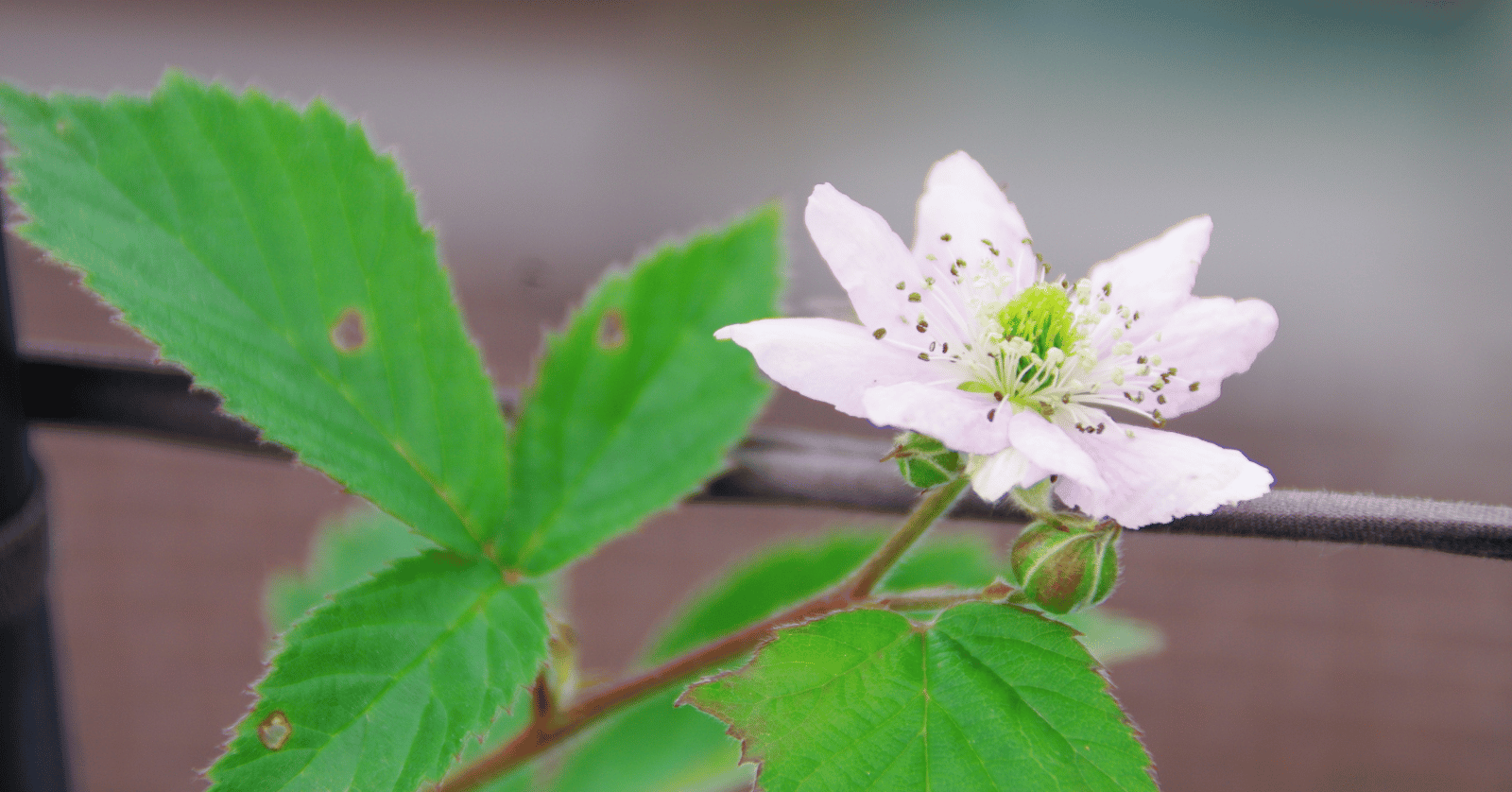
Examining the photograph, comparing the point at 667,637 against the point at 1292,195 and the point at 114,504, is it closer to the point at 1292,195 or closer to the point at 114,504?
the point at 114,504

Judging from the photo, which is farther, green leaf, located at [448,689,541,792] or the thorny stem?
green leaf, located at [448,689,541,792]

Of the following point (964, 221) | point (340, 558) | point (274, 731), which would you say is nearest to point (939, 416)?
point (964, 221)

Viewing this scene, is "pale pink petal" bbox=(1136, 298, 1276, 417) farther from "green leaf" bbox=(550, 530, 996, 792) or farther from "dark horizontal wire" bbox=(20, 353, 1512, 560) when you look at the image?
"green leaf" bbox=(550, 530, 996, 792)

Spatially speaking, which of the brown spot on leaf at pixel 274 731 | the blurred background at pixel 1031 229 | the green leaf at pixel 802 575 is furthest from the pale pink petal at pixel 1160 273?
the blurred background at pixel 1031 229

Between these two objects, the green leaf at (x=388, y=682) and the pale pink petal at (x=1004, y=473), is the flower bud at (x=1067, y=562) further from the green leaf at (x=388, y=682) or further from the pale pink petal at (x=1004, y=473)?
the green leaf at (x=388, y=682)

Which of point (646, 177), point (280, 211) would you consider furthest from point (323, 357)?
point (646, 177)

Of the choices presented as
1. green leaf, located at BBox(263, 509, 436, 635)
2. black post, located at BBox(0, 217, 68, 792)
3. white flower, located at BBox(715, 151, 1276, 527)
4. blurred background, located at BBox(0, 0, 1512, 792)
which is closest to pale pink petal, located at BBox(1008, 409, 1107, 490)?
white flower, located at BBox(715, 151, 1276, 527)
